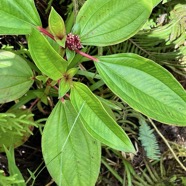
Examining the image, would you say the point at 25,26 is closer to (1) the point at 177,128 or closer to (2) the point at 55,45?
(2) the point at 55,45

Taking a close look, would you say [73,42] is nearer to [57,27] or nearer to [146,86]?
[57,27]

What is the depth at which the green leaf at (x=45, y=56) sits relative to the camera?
0.68m

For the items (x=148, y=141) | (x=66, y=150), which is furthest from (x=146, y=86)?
(x=148, y=141)

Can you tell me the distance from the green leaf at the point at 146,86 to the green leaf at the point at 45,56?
0.08 metres

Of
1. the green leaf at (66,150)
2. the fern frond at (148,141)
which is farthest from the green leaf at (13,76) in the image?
the fern frond at (148,141)

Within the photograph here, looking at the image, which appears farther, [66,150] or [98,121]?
[66,150]

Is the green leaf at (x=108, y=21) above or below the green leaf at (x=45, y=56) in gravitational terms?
above

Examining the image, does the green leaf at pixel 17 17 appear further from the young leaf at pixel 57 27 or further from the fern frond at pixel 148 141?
the fern frond at pixel 148 141

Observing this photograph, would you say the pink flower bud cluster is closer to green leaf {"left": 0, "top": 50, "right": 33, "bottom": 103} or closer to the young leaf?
the young leaf

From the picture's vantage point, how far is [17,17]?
2.61ft

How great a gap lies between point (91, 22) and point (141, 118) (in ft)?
1.44

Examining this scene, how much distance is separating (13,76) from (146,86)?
0.31 metres

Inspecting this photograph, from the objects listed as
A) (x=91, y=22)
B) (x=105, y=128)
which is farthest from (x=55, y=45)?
(x=105, y=128)

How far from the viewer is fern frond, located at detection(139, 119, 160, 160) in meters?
1.17
